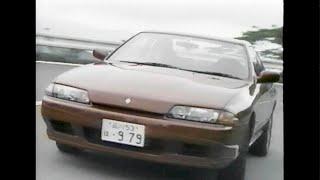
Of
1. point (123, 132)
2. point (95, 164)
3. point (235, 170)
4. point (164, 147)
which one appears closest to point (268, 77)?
point (235, 170)

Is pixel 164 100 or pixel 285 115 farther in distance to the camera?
pixel 285 115

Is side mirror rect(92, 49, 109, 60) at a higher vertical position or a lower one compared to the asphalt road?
higher

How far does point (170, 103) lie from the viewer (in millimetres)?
1814

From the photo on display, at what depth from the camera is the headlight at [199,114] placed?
5.93ft

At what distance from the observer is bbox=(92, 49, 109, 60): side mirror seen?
1.95 metres

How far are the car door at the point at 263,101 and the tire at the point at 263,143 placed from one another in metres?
0.03

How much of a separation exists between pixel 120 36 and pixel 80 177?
578 mm

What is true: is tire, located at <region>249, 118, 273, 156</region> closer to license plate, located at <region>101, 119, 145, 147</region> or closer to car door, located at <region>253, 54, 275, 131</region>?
car door, located at <region>253, 54, 275, 131</region>

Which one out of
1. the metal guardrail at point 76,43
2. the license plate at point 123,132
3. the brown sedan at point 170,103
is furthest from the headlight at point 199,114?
the metal guardrail at point 76,43

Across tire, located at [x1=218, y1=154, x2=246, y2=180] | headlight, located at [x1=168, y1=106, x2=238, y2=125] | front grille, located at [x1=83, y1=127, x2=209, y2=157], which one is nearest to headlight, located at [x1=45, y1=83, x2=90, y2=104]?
front grille, located at [x1=83, y1=127, x2=209, y2=157]

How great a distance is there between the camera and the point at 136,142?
1.81 m

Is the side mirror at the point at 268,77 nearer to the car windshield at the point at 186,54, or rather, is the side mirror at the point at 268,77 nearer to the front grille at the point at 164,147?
the car windshield at the point at 186,54
